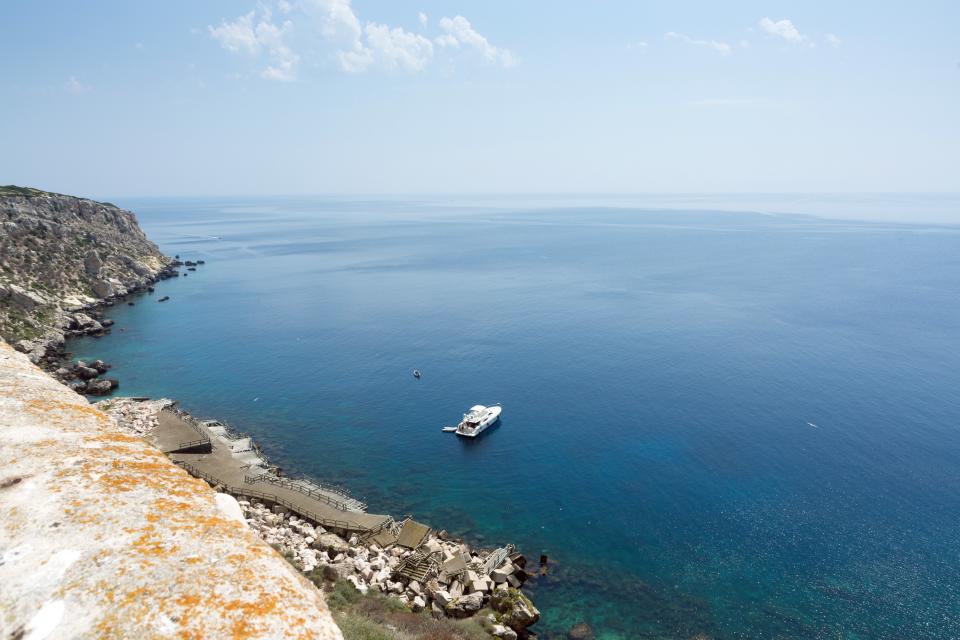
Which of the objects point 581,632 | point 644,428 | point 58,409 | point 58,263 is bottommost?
point 581,632

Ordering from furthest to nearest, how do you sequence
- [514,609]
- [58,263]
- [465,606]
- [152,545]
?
[58,263]
[514,609]
[465,606]
[152,545]

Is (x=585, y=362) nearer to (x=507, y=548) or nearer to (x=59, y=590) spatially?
(x=507, y=548)

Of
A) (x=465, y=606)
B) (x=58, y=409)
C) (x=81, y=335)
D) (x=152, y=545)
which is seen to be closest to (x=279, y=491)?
(x=465, y=606)

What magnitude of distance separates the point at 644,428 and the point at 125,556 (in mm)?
62135

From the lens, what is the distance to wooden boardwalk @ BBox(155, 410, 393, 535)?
42.9 metres

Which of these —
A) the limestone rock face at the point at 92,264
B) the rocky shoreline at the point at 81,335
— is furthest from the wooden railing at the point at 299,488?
the limestone rock face at the point at 92,264

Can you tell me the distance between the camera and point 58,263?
115m

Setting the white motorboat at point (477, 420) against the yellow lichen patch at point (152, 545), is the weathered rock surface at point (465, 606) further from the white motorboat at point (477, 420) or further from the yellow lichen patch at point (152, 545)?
the yellow lichen patch at point (152, 545)

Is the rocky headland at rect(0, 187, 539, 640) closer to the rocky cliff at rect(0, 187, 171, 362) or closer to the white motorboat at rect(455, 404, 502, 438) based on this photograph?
the white motorboat at rect(455, 404, 502, 438)

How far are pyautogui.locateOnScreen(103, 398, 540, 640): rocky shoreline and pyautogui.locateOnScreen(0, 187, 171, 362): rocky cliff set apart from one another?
207 feet

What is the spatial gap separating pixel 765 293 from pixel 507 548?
121m

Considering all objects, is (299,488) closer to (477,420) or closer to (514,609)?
(477,420)

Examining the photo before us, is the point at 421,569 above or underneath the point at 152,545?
underneath

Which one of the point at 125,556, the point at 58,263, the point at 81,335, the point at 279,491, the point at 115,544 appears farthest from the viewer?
the point at 58,263
